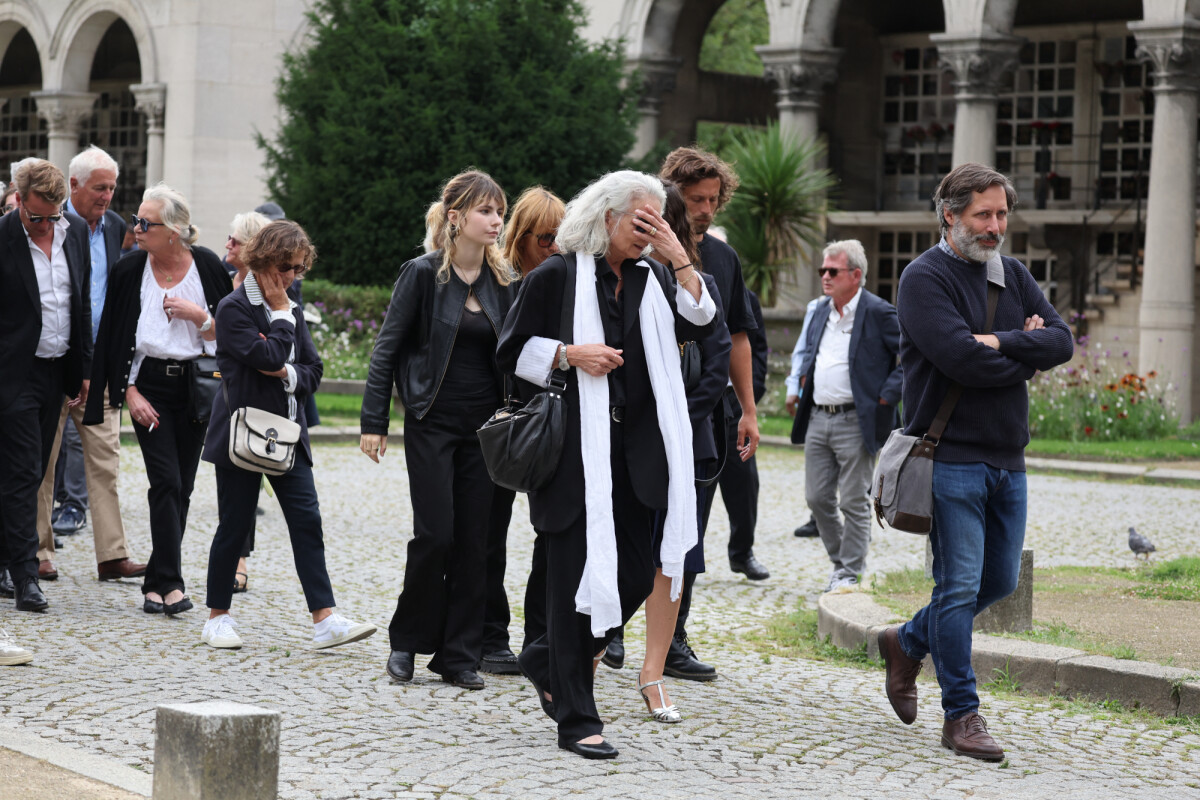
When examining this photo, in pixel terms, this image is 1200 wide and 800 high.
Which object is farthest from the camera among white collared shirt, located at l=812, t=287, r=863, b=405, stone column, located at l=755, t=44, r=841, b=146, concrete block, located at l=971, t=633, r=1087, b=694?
stone column, located at l=755, t=44, r=841, b=146

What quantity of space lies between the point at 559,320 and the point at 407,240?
16536 mm

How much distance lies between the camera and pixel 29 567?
7363mm

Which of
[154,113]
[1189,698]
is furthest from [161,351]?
[154,113]

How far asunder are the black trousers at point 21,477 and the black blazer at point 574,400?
299 centimetres

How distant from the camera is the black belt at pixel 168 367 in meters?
7.48

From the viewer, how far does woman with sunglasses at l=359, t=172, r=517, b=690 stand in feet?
20.1

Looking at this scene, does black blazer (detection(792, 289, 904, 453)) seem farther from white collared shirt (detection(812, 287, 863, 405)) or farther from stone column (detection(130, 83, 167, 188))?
stone column (detection(130, 83, 167, 188))

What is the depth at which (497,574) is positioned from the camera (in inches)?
255

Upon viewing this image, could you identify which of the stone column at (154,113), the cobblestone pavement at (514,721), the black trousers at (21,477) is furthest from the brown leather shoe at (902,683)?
the stone column at (154,113)

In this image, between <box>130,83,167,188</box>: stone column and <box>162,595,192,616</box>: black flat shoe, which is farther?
<box>130,83,167,188</box>: stone column

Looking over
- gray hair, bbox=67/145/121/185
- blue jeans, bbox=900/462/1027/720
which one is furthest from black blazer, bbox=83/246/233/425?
blue jeans, bbox=900/462/1027/720

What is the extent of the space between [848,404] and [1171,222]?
1206cm

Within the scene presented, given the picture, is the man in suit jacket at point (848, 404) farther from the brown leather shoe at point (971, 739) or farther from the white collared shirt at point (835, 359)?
the brown leather shoe at point (971, 739)

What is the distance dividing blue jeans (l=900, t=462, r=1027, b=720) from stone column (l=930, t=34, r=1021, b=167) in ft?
53.8
